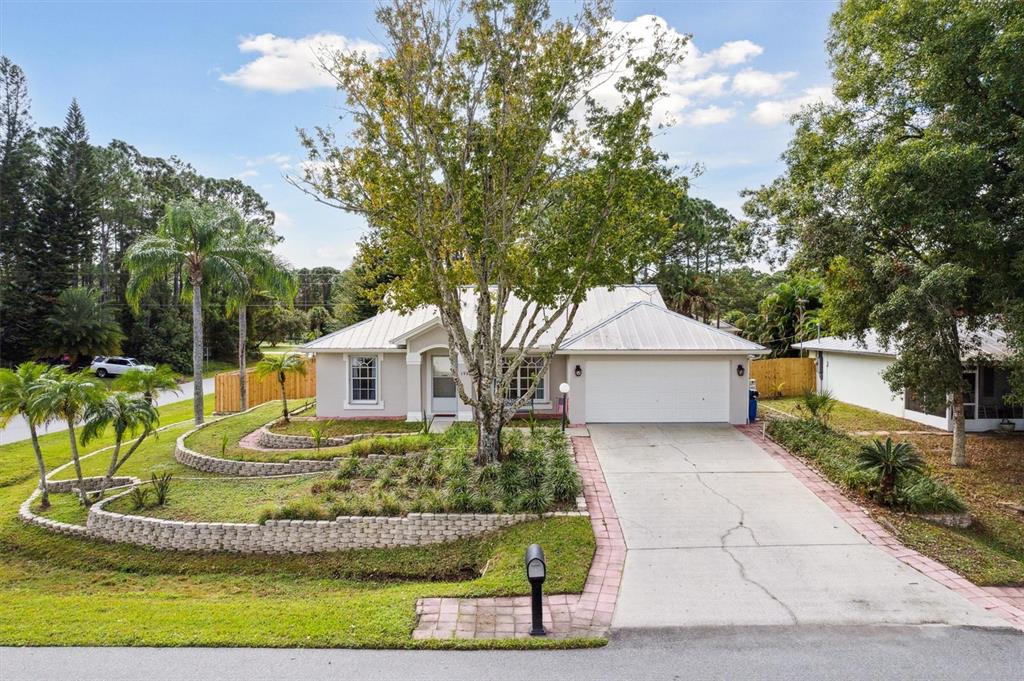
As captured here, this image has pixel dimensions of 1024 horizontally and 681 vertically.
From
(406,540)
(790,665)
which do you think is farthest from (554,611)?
(406,540)

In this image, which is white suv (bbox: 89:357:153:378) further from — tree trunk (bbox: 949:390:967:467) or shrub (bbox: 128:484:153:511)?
tree trunk (bbox: 949:390:967:467)

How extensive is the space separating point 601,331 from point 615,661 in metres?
11.6

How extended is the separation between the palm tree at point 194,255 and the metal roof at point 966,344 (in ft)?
60.3

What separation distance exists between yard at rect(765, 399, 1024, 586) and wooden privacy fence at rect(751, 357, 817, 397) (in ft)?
19.5

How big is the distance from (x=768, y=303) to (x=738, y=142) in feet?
50.3

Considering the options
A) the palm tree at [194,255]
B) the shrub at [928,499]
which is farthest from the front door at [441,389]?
the shrub at [928,499]

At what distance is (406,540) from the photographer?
30.6ft

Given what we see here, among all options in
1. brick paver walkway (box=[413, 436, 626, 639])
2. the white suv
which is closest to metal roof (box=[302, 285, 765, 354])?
brick paver walkway (box=[413, 436, 626, 639])

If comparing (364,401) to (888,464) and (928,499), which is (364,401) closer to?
(888,464)

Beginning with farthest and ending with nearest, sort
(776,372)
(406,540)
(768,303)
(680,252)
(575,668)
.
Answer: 1. (680,252)
2. (768,303)
3. (776,372)
4. (406,540)
5. (575,668)

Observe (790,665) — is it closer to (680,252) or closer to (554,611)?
(554,611)

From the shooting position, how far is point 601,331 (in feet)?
54.2

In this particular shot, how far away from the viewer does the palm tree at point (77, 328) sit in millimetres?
31203

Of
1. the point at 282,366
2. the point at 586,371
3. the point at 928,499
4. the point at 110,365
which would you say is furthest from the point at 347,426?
the point at 110,365
